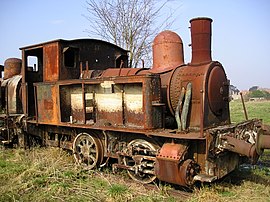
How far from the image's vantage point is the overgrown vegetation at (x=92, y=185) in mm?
4812

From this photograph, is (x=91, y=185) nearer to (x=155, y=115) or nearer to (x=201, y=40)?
(x=155, y=115)

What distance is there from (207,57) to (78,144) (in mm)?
3540

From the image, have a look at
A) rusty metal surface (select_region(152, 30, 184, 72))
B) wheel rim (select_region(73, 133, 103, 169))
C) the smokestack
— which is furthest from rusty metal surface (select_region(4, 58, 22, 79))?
the smokestack

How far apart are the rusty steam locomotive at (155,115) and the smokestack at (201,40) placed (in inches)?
0.7

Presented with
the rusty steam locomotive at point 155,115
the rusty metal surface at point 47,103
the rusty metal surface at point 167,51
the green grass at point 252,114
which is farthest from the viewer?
the green grass at point 252,114

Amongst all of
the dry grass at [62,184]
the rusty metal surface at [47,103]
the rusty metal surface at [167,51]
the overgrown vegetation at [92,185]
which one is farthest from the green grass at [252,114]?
the dry grass at [62,184]

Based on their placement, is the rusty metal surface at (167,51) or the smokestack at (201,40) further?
the rusty metal surface at (167,51)

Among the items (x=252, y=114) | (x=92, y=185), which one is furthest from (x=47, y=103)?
(x=252, y=114)

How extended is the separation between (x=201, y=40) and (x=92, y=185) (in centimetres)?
339

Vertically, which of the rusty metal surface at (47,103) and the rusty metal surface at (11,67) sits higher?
the rusty metal surface at (11,67)

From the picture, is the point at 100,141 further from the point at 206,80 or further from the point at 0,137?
the point at 0,137

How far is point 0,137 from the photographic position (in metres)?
Result: 9.60

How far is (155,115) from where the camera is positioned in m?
5.39

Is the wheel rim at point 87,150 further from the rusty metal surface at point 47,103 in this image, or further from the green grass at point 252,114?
the green grass at point 252,114
